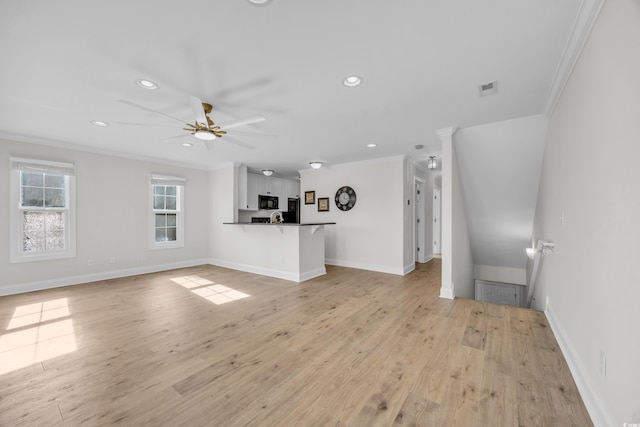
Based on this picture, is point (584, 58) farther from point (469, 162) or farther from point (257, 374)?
point (257, 374)

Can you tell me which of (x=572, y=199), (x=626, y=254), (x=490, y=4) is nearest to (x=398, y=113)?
(x=490, y=4)

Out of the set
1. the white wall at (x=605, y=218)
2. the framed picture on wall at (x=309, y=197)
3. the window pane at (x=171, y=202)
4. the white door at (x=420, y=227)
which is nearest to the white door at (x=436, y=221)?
the white door at (x=420, y=227)

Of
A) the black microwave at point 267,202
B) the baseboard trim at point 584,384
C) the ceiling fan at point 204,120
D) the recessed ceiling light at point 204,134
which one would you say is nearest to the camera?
the baseboard trim at point 584,384

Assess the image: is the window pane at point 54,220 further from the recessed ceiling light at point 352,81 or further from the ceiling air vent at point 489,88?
the ceiling air vent at point 489,88

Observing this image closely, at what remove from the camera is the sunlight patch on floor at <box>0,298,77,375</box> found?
6.94 ft

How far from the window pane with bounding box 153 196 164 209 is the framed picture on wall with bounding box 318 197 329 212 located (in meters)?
3.56

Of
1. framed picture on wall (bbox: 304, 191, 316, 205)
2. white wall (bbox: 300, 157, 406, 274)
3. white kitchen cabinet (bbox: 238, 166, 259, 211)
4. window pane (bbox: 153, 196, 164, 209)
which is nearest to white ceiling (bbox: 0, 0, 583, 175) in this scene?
white wall (bbox: 300, 157, 406, 274)

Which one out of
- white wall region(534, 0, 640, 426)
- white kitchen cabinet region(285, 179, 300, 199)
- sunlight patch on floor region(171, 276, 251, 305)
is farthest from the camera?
white kitchen cabinet region(285, 179, 300, 199)

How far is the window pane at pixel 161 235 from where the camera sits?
18.1ft

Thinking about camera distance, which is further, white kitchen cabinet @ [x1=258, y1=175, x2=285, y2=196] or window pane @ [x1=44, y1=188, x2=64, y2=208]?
white kitchen cabinet @ [x1=258, y1=175, x2=285, y2=196]

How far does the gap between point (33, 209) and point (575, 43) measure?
270 inches

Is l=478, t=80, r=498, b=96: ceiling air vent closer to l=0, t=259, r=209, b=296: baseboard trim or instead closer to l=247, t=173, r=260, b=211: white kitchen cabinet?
l=247, t=173, r=260, b=211: white kitchen cabinet

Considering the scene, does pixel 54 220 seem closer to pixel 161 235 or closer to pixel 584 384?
pixel 161 235

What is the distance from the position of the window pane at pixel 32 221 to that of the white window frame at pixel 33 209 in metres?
0.05
